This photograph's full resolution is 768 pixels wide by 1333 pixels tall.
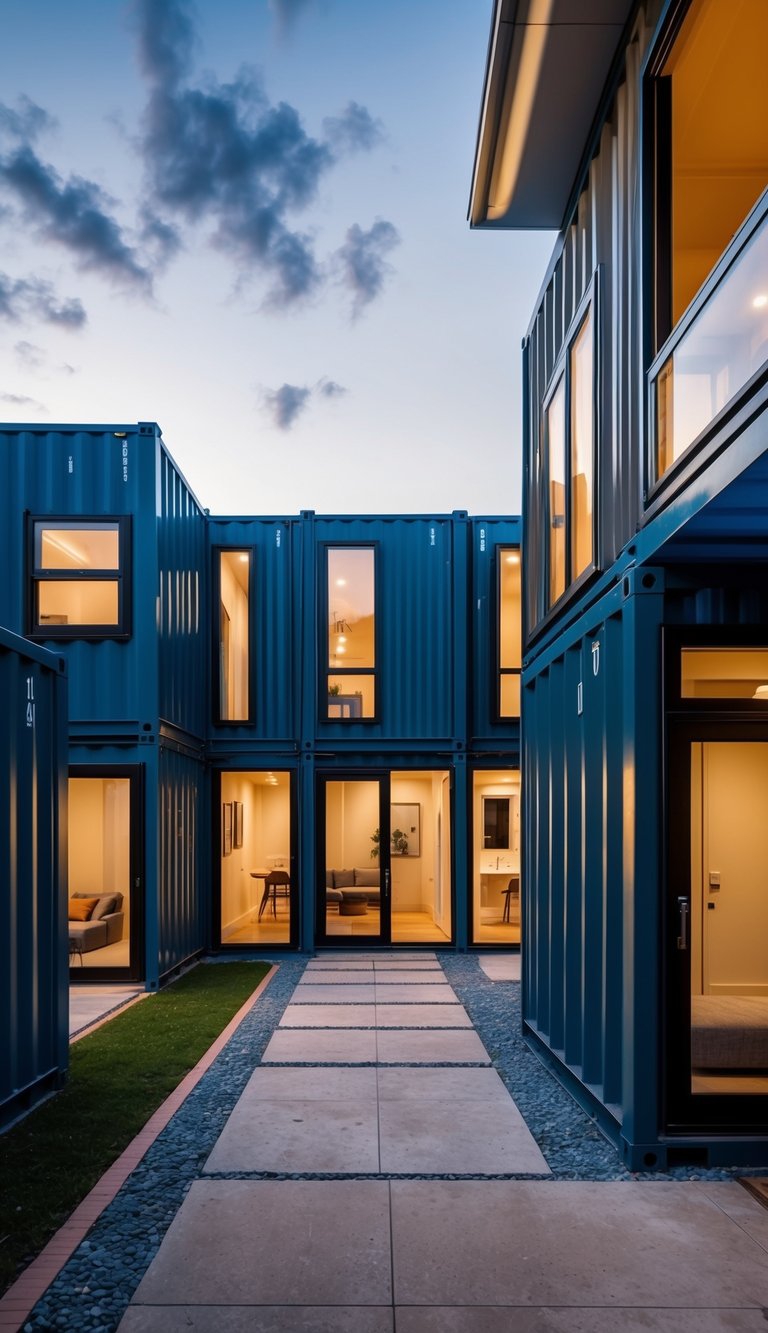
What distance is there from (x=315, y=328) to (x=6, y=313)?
91.3 ft

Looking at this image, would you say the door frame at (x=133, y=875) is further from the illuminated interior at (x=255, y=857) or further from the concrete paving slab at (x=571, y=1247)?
the concrete paving slab at (x=571, y=1247)

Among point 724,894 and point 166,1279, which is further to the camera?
point 724,894

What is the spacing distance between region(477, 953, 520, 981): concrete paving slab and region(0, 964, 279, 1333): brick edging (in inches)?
217

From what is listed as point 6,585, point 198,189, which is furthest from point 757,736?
point 198,189

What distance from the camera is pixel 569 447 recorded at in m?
6.79

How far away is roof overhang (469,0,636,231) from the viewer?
551cm

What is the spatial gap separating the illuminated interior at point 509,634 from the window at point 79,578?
5.52 meters

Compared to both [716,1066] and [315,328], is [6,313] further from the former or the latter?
[315,328]

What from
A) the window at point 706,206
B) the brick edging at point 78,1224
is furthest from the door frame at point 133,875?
the window at point 706,206

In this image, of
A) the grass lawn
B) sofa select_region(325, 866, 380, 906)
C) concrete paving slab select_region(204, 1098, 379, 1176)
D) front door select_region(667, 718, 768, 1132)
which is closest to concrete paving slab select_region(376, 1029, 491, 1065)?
concrete paving slab select_region(204, 1098, 379, 1176)

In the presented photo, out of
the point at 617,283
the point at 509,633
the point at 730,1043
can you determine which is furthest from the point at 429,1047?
the point at 509,633

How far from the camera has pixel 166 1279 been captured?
354 centimetres

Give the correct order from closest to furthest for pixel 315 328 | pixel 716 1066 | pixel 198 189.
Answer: pixel 716 1066, pixel 198 189, pixel 315 328

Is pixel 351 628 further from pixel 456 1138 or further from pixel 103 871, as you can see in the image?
pixel 456 1138
